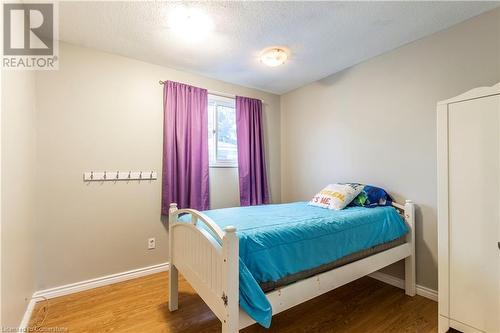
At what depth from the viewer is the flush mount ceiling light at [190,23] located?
185cm

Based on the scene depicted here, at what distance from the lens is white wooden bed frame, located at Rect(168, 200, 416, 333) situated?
120cm

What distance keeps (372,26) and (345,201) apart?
5.07 ft

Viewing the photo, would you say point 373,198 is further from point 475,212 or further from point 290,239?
point 290,239

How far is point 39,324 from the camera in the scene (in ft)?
5.84

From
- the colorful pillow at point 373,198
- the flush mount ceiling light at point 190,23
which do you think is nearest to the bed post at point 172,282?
the flush mount ceiling light at point 190,23

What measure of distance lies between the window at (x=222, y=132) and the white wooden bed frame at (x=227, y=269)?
1289mm

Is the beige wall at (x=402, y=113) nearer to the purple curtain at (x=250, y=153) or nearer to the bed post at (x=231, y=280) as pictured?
the purple curtain at (x=250, y=153)

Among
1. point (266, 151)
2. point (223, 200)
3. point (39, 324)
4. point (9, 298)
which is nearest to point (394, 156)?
point (266, 151)

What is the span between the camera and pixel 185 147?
284cm

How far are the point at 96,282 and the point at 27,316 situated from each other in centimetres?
56

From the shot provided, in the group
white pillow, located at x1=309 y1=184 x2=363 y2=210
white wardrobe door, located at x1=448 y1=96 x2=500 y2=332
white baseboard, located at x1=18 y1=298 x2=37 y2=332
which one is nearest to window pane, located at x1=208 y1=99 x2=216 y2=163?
white pillow, located at x1=309 y1=184 x2=363 y2=210
